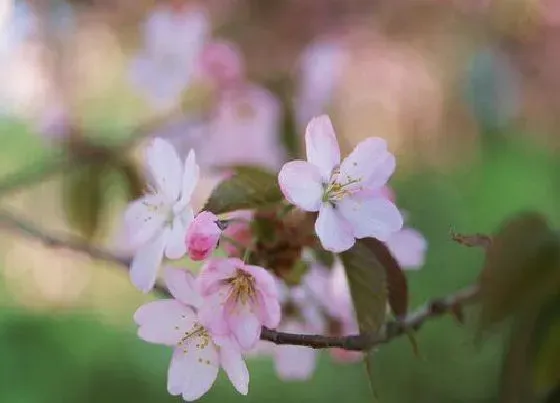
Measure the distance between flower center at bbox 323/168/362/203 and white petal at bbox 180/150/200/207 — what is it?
62 millimetres

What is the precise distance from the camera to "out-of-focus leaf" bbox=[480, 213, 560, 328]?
1.31 feet

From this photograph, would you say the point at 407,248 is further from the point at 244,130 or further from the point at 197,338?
the point at 244,130

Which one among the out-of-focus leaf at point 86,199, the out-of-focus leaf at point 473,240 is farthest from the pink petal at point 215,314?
the out-of-focus leaf at point 86,199

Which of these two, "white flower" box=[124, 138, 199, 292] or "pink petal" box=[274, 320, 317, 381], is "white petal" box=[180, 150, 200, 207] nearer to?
"white flower" box=[124, 138, 199, 292]

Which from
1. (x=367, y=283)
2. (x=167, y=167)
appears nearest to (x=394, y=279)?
(x=367, y=283)

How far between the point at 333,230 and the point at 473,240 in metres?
0.08

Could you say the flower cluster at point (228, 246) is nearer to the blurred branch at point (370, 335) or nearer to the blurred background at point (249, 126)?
the blurred branch at point (370, 335)

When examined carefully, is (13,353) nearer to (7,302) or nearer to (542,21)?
(7,302)

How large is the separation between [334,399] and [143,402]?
9.1 inches

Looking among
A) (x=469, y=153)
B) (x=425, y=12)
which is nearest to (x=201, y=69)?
(x=425, y=12)

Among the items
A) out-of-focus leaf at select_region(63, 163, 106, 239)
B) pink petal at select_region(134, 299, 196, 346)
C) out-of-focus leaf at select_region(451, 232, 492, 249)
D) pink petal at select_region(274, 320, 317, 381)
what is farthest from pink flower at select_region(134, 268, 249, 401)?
out-of-focus leaf at select_region(63, 163, 106, 239)

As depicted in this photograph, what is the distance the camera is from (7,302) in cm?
119

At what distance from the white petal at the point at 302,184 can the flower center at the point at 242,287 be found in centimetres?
4

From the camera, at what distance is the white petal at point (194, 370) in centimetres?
34
